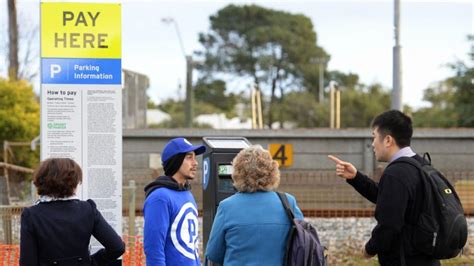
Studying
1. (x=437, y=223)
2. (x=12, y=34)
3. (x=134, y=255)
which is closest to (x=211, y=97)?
(x=12, y=34)

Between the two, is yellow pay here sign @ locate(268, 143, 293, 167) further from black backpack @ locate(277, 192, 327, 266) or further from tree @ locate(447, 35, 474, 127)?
tree @ locate(447, 35, 474, 127)

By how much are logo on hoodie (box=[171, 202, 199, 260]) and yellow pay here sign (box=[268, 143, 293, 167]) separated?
1210cm

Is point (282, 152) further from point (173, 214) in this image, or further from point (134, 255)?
point (173, 214)

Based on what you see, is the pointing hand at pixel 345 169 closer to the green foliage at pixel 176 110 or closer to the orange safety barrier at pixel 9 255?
the orange safety barrier at pixel 9 255

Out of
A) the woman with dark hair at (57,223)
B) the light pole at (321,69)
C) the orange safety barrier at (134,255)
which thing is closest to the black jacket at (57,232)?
the woman with dark hair at (57,223)

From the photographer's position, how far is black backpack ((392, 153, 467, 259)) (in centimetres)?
443

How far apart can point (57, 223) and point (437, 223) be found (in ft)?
7.33

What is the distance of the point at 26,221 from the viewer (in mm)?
4277

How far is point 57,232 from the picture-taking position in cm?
425

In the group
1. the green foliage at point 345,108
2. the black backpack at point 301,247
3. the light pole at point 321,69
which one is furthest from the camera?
the light pole at point 321,69

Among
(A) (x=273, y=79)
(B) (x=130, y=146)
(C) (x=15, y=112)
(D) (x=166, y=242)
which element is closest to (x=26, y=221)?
(D) (x=166, y=242)

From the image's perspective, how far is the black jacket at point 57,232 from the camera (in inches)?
167

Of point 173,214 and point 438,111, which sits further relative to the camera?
point 438,111

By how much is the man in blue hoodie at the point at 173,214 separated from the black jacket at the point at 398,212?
1.17 m
